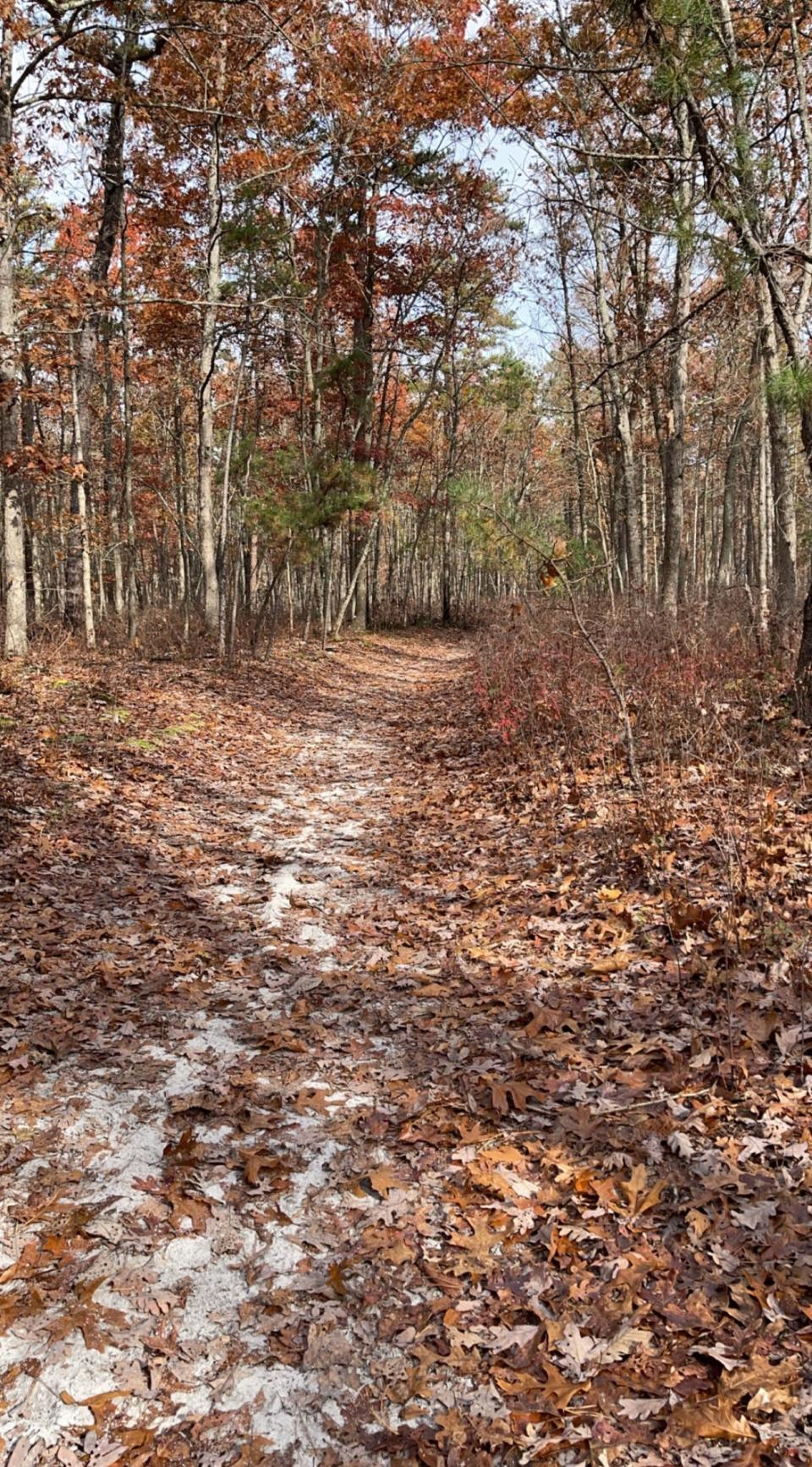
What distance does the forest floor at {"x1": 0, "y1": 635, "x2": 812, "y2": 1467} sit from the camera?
2.37 meters

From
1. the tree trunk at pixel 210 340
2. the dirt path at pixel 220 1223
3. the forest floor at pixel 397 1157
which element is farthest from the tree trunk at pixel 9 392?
the dirt path at pixel 220 1223

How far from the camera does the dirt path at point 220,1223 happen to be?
2383 mm

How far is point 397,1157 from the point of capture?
3.44m

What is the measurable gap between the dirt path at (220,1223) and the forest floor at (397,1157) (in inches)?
0.5

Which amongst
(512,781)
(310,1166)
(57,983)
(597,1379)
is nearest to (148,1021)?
(57,983)

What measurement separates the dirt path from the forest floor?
0.01 m

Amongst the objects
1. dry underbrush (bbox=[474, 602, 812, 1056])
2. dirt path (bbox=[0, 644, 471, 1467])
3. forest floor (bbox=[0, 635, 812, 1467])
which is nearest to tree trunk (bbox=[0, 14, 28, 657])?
forest floor (bbox=[0, 635, 812, 1467])

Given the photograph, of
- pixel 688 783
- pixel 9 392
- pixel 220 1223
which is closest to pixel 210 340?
pixel 9 392

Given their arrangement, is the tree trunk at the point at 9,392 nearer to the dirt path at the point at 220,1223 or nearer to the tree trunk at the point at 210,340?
the tree trunk at the point at 210,340

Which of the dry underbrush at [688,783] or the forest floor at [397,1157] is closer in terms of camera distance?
the forest floor at [397,1157]

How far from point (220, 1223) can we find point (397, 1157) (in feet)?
2.47

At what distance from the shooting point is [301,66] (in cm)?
1366

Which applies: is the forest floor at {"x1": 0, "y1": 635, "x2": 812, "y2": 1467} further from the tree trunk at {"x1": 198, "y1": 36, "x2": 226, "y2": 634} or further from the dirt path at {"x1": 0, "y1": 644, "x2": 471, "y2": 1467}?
the tree trunk at {"x1": 198, "y1": 36, "x2": 226, "y2": 634}

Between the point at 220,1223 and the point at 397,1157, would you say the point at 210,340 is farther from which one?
the point at 220,1223
